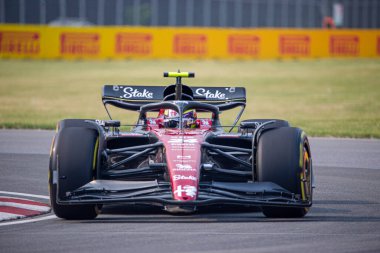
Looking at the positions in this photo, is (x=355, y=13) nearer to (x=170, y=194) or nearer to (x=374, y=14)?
(x=374, y=14)

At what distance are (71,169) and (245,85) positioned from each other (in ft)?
91.1

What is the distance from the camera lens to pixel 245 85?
3766cm

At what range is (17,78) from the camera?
39406mm

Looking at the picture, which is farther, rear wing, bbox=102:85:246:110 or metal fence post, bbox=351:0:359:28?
metal fence post, bbox=351:0:359:28

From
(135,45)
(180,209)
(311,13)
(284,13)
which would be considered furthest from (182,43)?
(180,209)

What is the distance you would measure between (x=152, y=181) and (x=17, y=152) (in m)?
7.83

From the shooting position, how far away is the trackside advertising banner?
4806 centimetres

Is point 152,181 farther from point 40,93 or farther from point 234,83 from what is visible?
point 234,83

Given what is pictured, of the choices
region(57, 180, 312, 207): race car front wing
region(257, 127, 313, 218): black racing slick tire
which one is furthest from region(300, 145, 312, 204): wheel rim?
region(57, 180, 312, 207): race car front wing

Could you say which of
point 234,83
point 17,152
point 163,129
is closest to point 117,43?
point 234,83

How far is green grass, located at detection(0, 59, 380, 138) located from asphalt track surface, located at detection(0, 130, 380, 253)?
955 centimetres

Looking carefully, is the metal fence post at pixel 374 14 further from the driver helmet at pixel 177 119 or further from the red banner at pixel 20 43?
the driver helmet at pixel 177 119

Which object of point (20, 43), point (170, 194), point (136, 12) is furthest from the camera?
point (136, 12)

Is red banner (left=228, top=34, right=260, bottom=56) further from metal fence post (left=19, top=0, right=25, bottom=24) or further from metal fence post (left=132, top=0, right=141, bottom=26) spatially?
metal fence post (left=19, top=0, right=25, bottom=24)
